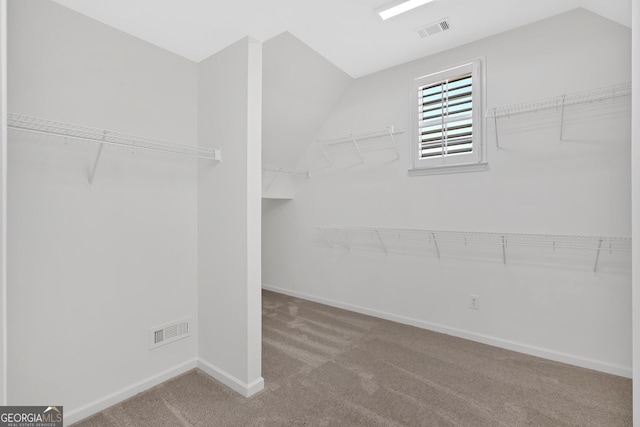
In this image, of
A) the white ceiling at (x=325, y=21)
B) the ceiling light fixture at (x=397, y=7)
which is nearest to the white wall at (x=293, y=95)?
the white ceiling at (x=325, y=21)

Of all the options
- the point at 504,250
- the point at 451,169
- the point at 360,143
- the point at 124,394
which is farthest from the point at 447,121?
the point at 124,394

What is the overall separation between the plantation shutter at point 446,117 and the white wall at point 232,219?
165 centimetres

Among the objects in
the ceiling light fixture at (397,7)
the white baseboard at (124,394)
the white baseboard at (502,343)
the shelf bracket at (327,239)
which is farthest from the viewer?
the shelf bracket at (327,239)

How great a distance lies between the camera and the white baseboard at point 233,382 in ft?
6.46

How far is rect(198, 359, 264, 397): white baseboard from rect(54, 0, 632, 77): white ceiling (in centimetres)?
222

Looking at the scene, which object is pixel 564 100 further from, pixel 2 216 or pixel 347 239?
pixel 2 216

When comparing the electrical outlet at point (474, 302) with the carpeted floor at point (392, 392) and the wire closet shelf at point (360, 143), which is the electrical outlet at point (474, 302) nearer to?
the carpeted floor at point (392, 392)

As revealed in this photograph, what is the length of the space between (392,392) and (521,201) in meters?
1.76

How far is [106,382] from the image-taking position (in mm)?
Result: 1883

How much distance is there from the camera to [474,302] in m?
2.73

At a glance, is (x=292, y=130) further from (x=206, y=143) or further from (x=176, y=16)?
(x=176, y=16)

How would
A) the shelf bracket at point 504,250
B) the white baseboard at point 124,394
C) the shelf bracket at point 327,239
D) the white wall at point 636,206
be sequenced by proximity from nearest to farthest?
1. the white wall at point 636,206
2. the white baseboard at point 124,394
3. the shelf bracket at point 504,250
4. the shelf bracket at point 327,239

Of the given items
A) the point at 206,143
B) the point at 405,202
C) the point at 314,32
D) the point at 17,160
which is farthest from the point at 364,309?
the point at 17,160

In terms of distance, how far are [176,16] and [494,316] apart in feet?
10.5
